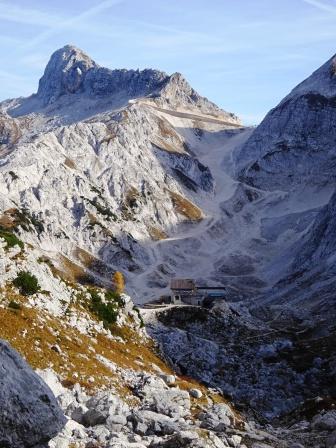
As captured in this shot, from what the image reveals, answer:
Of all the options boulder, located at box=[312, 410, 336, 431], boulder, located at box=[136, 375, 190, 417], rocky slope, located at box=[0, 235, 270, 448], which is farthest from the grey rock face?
boulder, located at box=[312, 410, 336, 431]

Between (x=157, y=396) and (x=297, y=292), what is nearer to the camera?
(x=157, y=396)

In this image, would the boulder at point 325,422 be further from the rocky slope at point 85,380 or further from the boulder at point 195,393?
the boulder at point 195,393

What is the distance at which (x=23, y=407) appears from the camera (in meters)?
19.6

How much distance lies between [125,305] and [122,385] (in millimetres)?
26035

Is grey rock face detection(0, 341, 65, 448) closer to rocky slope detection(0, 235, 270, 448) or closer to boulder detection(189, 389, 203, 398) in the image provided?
rocky slope detection(0, 235, 270, 448)

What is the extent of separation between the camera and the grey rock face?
62.8 feet

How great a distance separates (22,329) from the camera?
135 ft

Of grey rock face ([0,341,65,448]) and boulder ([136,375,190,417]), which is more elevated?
grey rock face ([0,341,65,448])

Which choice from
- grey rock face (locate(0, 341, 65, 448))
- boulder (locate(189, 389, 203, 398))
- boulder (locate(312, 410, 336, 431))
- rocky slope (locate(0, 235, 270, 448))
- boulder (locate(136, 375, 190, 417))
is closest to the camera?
grey rock face (locate(0, 341, 65, 448))

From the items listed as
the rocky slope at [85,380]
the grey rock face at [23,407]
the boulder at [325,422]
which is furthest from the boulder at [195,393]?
the grey rock face at [23,407]

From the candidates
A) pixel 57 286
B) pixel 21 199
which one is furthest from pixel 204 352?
pixel 21 199

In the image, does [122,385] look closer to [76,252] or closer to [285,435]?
[285,435]

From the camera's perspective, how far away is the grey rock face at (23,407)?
19.2 metres

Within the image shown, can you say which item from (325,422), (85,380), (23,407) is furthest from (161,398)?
(23,407)
